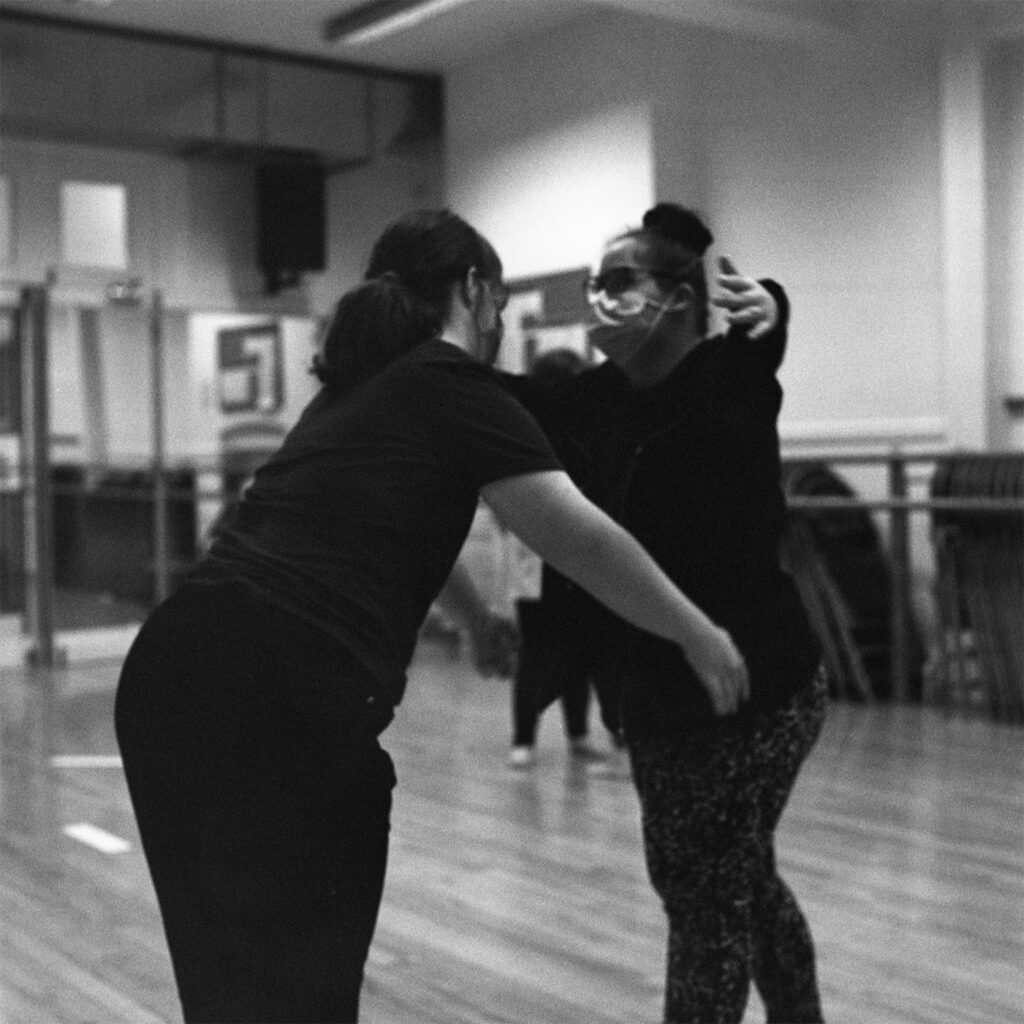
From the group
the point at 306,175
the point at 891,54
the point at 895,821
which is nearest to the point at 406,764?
the point at 895,821

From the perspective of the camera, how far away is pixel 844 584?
7.34 metres

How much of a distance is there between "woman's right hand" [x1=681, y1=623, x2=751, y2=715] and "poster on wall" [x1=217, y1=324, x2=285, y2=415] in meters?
8.54

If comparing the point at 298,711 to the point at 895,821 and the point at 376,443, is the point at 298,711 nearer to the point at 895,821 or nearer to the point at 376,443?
the point at 376,443

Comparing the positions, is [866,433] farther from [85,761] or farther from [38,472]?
[38,472]

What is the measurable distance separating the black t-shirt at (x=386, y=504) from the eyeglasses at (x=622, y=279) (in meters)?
0.60

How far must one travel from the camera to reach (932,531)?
22.4 ft

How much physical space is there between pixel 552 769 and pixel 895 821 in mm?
1370

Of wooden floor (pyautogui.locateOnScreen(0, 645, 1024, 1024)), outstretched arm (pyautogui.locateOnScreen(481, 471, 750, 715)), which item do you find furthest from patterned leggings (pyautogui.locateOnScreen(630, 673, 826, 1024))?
wooden floor (pyautogui.locateOnScreen(0, 645, 1024, 1024))

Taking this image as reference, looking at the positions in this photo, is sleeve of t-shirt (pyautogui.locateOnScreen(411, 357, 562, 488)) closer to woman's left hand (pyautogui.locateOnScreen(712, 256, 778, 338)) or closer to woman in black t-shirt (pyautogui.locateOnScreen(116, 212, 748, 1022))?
woman in black t-shirt (pyautogui.locateOnScreen(116, 212, 748, 1022))

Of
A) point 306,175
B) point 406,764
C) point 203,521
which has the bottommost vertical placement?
point 406,764

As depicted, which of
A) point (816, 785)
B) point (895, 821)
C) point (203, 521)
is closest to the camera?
point (895, 821)

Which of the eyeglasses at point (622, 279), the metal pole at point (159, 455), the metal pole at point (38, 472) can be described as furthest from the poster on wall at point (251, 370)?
the eyeglasses at point (622, 279)

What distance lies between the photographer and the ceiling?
23.4 feet

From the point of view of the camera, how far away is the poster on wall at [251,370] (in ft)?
33.3
